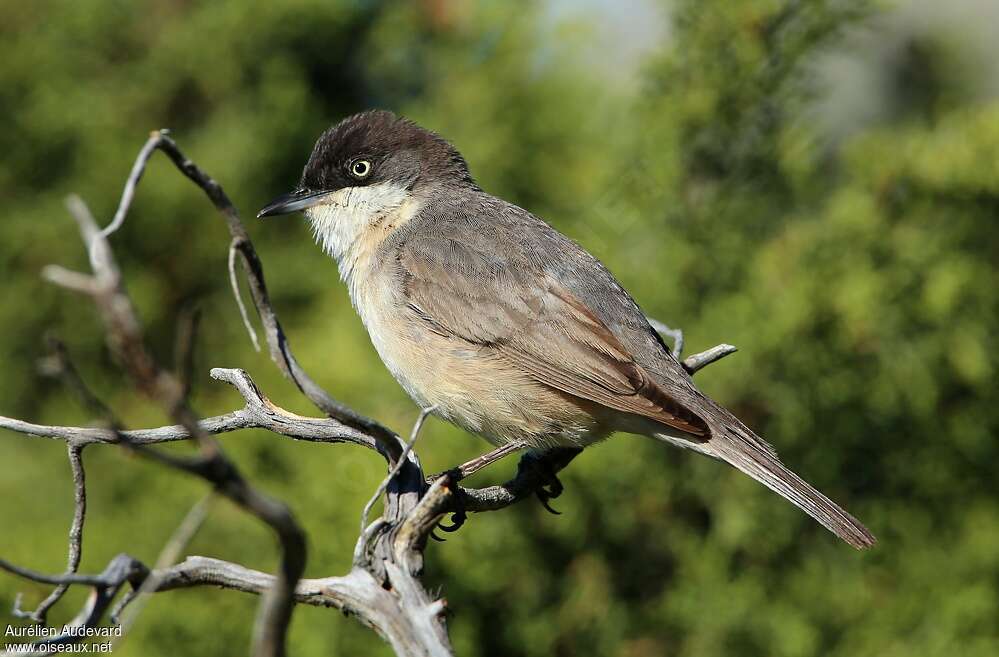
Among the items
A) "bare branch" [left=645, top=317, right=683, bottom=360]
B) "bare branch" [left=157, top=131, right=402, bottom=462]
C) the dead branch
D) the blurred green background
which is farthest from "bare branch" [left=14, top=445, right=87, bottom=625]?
"bare branch" [left=645, top=317, right=683, bottom=360]

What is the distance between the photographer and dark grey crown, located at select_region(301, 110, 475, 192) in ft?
13.2

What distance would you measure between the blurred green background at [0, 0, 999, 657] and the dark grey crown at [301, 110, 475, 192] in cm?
79

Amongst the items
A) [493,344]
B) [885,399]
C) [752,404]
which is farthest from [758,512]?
[493,344]

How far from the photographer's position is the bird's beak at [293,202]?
3.91 metres

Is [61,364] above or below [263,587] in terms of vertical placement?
below

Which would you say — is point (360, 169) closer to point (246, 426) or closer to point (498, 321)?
point (498, 321)

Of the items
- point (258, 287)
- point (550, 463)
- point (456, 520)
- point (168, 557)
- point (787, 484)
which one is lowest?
point (168, 557)

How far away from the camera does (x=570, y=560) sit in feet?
13.9

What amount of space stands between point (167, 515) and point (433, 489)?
8.94ft

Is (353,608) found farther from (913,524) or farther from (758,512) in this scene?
(913,524)

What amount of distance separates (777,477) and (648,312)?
56.1 inches

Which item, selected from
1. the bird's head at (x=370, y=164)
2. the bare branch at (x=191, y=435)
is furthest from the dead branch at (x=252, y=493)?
the bird's head at (x=370, y=164)

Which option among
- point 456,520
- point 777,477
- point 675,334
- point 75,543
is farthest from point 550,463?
point 75,543

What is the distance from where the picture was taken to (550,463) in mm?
3602
